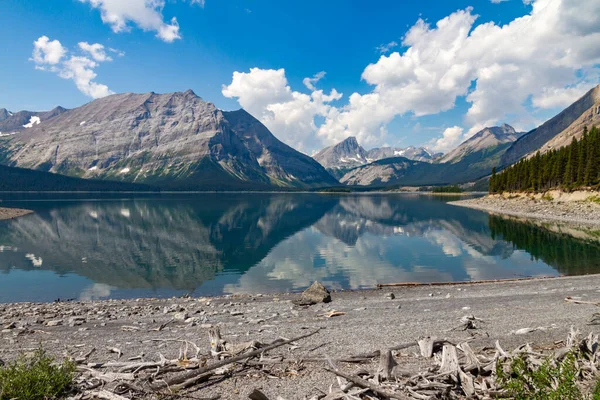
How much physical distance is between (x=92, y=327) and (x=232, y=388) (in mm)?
15991

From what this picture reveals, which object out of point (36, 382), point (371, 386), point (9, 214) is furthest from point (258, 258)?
point (9, 214)

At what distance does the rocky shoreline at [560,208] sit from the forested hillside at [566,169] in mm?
3849

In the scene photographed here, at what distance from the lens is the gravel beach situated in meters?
15.5

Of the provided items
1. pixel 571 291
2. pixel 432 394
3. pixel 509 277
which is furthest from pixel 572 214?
pixel 432 394

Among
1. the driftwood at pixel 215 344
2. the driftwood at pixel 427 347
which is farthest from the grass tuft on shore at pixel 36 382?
the driftwood at pixel 427 347

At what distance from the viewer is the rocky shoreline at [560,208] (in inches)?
3725

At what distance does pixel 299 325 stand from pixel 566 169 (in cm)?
14164

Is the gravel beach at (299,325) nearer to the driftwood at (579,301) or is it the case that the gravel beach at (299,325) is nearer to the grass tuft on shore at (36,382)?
the driftwood at (579,301)

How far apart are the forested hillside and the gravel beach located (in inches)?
3931

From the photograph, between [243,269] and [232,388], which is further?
[243,269]

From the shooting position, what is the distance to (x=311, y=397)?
12391 mm

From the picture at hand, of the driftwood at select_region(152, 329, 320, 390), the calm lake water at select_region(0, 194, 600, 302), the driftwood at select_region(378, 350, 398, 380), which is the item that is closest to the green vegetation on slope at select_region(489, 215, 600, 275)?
the calm lake water at select_region(0, 194, 600, 302)

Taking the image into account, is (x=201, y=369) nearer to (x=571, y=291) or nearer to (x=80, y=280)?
(x=571, y=291)

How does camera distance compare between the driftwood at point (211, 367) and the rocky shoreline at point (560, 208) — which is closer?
the driftwood at point (211, 367)
